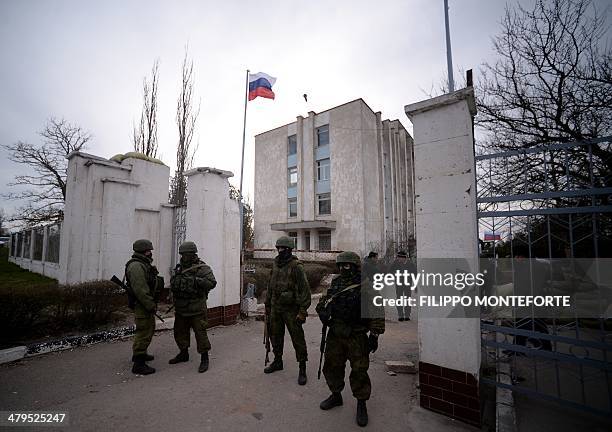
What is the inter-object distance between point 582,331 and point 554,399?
4.84 meters

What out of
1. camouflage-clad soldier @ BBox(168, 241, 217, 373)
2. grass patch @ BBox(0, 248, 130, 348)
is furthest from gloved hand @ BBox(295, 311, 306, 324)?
grass patch @ BBox(0, 248, 130, 348)

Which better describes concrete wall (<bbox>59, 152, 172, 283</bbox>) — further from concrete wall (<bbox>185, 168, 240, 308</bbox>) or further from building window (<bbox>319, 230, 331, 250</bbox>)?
building window (<bbox>319, 230, 331, 250</bbox>)

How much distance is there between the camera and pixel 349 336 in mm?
3172

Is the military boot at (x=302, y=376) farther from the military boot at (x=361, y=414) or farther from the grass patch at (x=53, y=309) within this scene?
the grass patch at (x=53, y=309)

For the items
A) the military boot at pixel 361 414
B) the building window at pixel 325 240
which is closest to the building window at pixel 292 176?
the building window at pixel 325 240

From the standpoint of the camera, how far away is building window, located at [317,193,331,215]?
82.0ft

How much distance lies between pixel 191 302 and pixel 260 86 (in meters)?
9.94

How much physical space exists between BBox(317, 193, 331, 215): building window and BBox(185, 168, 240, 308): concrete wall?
60.0ft

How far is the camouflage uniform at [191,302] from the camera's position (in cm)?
432

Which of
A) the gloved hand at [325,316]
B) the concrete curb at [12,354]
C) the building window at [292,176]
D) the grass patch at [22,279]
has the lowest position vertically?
the concrete curb at [12,354]

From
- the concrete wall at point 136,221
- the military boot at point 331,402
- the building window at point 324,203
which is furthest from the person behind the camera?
the building window at point 324,203

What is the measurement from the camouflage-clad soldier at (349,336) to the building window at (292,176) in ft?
78.5

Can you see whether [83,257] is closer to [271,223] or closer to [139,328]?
[139,328]

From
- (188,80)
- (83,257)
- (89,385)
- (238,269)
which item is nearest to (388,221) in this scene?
(188,80)
